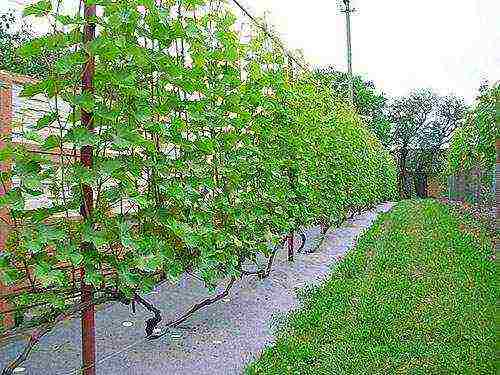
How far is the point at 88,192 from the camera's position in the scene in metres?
2.88

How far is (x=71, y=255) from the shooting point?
271 centimetres

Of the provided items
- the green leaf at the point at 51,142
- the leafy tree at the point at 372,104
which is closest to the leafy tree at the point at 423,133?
the leafy tree at the point at 372,104

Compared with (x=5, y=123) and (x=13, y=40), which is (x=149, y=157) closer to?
(x=5, y=123)

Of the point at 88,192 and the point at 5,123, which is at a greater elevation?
the point at 5,123

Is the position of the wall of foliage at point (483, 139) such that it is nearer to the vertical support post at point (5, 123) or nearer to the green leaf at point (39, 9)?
the vertical support post at point (5, 123)


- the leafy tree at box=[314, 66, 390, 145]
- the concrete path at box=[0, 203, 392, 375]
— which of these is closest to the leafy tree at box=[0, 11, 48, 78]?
the concrete path at box=[0, 203, 392, 375]

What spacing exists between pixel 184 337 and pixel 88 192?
1.86 meters

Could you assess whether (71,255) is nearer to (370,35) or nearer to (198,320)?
(198,320)

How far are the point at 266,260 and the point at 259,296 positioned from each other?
1668 mm

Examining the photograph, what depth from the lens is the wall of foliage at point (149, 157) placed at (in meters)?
2.71

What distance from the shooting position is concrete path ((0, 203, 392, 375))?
3842mm

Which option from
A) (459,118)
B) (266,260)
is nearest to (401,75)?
(459,118)

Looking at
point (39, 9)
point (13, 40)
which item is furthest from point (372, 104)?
point (39, 9)

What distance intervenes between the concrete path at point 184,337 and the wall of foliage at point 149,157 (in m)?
0.42
